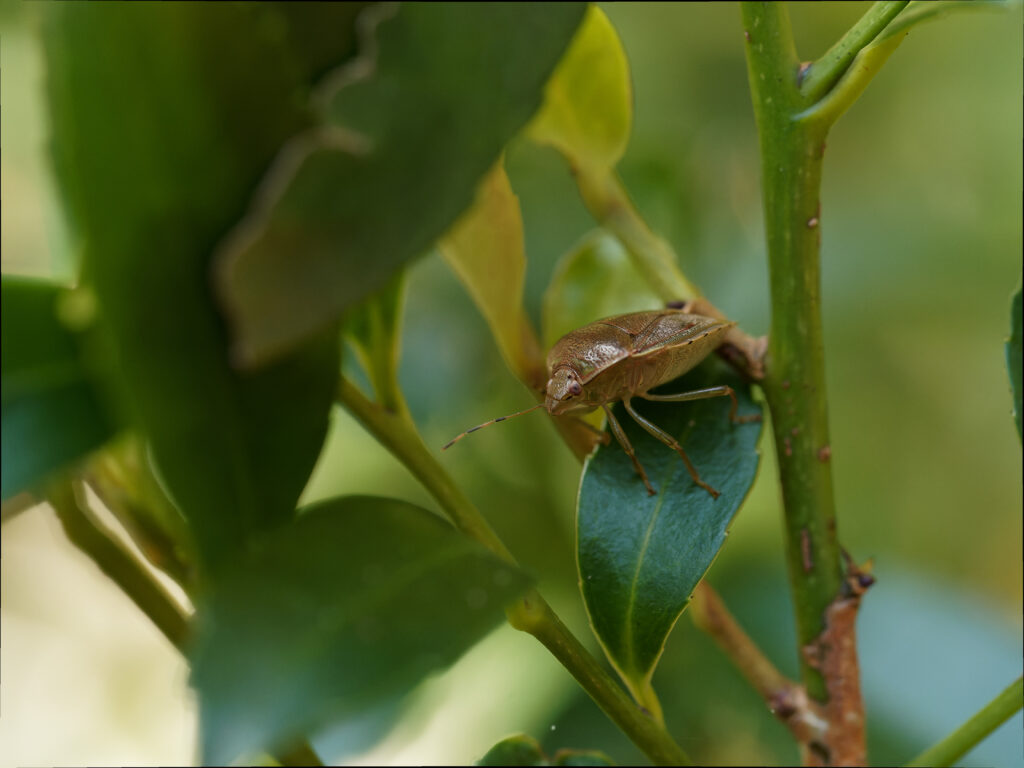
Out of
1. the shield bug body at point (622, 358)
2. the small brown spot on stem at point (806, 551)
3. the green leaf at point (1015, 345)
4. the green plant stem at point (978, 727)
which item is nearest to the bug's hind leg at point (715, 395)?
the shield bug body at point (622, 358)

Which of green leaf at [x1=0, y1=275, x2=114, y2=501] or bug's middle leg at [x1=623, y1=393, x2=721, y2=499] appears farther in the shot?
bug's middle leg at [x1=623, y1=393, x2=721, y2=499]

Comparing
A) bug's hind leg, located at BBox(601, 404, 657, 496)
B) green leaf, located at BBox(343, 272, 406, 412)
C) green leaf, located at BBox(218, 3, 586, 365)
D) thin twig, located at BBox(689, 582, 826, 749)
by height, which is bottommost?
thin twig, located at BBox(689, 582, 826, 749)

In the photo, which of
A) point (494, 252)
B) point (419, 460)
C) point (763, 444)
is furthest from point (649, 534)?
point (763, 444)

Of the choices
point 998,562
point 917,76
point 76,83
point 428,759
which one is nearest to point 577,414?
point 428,759

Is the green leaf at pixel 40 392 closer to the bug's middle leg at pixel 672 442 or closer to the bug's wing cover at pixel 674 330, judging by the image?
the bug's middle leg at pixel 672 442

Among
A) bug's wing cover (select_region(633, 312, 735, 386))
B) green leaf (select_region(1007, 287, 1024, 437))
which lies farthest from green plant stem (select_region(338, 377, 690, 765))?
green leaf (select_region(1007, 287, 1024, 437))

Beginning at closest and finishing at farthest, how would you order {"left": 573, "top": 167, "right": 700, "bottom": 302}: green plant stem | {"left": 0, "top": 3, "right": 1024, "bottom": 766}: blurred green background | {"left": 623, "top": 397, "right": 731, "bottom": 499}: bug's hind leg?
1. {"left": 623, "top": 397, "right": 731, "bottom": 499}: bug's hind leg
2. {"left": 573, "top": 167, "right": 700, "bottom": 302}: green plant stem
3. {"left": 0, "top": 3, "right": 1024, "bottom": 766}: blurred green background

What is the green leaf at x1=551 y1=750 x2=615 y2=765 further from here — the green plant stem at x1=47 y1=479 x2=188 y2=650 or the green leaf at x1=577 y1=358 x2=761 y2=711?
the green plant stem at x1=47 y1=479 x2=188 y2=650

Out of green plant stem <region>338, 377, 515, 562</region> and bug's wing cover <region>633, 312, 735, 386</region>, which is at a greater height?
green plant stem <region>338, 377, 515, 562</region>
